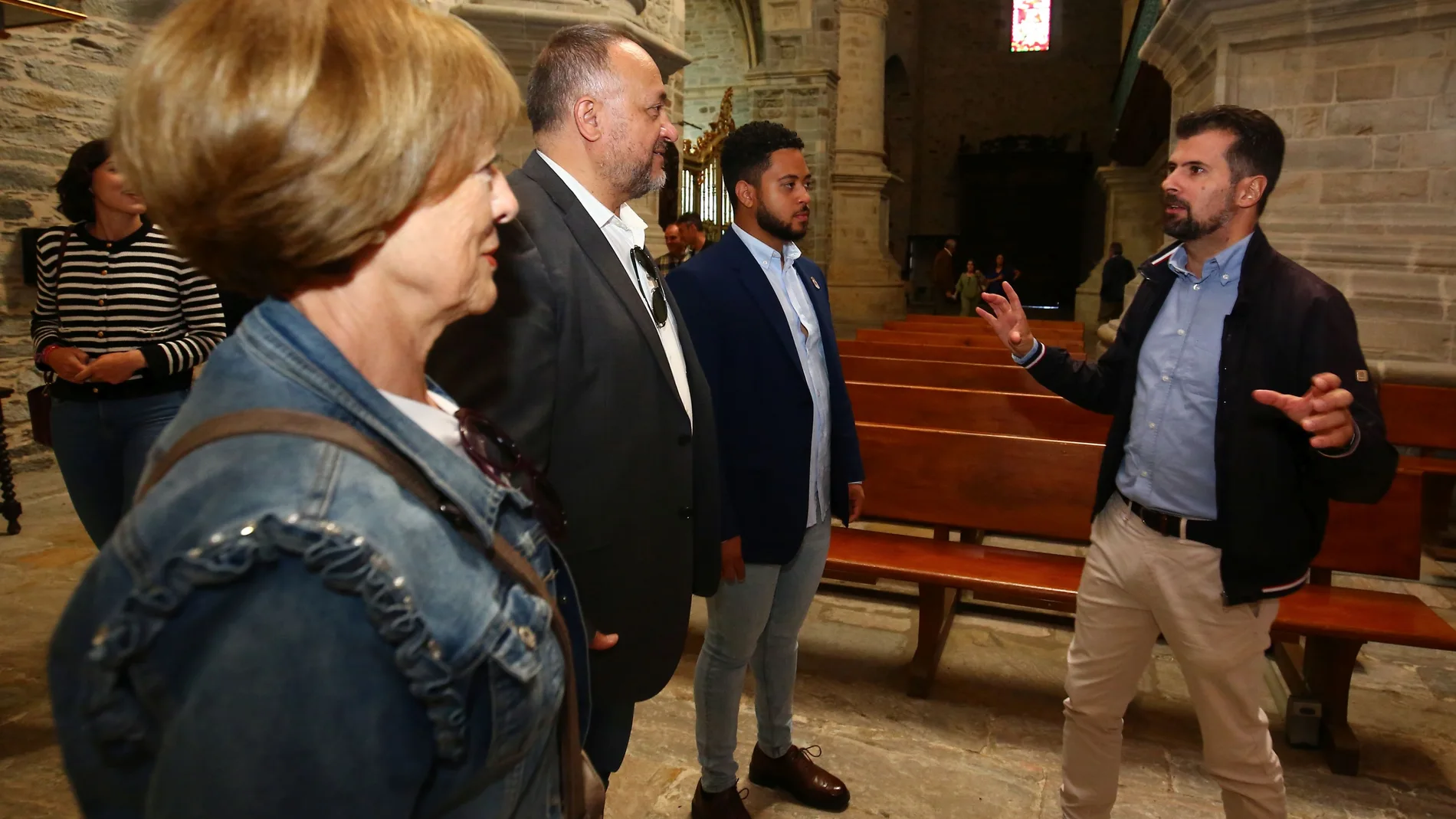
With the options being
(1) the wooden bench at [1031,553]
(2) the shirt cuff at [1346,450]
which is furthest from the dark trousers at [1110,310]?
(2) the shirt cuff at [1346,450]

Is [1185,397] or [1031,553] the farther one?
[1031,553]

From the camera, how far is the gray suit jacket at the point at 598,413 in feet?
4.50

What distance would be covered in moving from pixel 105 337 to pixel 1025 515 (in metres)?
3.10

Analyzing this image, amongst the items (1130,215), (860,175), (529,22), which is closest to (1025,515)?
(529,22)

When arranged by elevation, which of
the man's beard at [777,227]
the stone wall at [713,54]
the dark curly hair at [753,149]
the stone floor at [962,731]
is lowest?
the stone floor at [962,731]

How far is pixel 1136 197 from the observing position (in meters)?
13.9

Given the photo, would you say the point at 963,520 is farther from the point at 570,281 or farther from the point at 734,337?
the point at 570,281

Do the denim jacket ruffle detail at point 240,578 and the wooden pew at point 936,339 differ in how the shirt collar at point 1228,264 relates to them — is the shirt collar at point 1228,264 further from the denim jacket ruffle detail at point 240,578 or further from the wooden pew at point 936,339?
the wooden pew at point 936,339

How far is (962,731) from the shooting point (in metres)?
2.79

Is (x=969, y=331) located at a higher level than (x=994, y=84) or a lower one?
lower

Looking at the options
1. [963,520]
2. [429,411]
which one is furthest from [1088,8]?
[429,411]

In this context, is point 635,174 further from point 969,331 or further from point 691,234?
point 969,331

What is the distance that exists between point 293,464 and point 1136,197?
50.0 ft

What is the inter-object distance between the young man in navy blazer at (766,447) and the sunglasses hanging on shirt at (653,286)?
407mm
